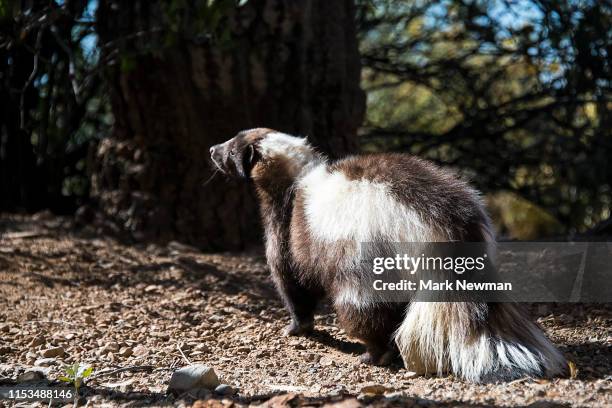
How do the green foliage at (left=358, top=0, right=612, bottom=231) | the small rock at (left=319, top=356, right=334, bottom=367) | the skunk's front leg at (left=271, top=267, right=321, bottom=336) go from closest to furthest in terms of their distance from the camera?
the small rock at (left=319, top=356, right=334, bottom=367) → the skunk's front leg at (left=271, top=267, right=321, bottom=336) → the green foliage at (left=358, top=0, right=612, bottom=231)

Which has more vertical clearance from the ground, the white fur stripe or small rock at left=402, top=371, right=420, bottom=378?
the white fur stripe

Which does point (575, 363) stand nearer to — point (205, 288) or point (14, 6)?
point (205, 288)

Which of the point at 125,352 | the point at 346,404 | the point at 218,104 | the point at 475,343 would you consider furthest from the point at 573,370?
the point at 218,104

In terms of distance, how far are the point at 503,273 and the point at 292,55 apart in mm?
2502

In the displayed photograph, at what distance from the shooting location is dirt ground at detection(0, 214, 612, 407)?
2.91 meters

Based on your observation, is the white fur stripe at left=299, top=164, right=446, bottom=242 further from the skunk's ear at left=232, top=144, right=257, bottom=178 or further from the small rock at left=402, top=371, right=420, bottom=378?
the skunk's ear at left=232, top=144, right=257, bottom=178

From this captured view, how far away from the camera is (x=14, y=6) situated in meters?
4.46

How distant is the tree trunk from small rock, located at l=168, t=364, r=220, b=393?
2.92 metres

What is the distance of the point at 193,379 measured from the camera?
297 cm

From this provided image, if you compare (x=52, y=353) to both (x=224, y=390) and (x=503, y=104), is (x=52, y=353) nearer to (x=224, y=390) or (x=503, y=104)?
(x=224, y=390)

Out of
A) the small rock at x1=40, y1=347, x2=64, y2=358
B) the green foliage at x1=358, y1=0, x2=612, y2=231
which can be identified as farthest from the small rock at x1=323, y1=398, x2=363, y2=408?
the green foliage at x1=358, y1=0, x2=612, y2=231

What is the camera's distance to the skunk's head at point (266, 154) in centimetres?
423

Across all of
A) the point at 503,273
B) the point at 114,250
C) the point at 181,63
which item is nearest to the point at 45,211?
the point at 114,250

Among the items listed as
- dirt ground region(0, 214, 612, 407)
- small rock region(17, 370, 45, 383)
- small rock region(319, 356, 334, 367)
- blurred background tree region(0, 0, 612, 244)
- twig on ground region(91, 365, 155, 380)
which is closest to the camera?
dirt ground region(0, 214, 612, 407)
